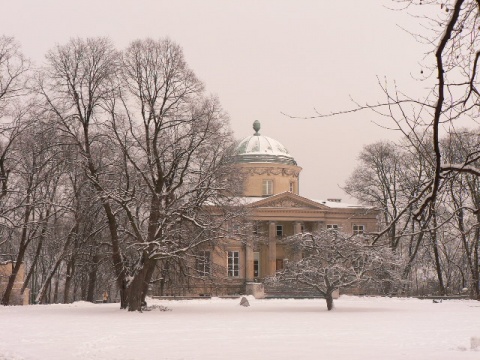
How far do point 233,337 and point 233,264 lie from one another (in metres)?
40.6

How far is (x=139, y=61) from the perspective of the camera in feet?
101

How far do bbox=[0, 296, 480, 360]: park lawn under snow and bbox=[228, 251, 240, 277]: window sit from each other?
102 ft

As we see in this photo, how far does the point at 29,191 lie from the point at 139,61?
7787mm

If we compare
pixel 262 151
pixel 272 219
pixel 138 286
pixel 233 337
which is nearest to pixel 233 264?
pixel 272 219

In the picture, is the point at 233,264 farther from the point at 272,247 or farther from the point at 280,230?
the point at 280,230

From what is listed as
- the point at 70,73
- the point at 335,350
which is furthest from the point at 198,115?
the point at 335,350

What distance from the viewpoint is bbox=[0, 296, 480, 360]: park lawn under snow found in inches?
580

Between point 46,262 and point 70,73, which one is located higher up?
point 70,73

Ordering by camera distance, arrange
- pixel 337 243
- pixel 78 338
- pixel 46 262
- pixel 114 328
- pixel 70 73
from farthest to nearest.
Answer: pixel 46 262 → pixel 337 243 → pixel 70 73 → pixel 114 328 → pixel 78 338

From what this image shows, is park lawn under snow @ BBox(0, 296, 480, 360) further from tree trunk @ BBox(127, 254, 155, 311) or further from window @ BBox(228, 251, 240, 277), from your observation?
window @ BBox(228, 251, 240, 277)

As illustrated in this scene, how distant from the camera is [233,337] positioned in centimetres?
1830

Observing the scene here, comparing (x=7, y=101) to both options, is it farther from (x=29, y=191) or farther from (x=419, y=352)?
(x=419, y=352)

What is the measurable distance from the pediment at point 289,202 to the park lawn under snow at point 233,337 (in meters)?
32.4

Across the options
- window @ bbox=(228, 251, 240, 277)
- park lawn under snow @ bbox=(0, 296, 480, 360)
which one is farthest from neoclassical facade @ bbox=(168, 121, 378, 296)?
park lawn under snow @ bbox=(0, 296, 480, 360)
